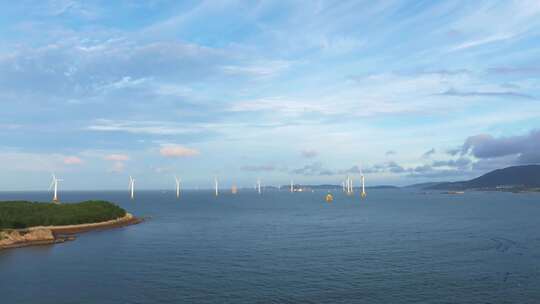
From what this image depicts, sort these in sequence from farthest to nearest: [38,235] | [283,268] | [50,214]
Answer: [50,214] < [38,235] < [283,268]

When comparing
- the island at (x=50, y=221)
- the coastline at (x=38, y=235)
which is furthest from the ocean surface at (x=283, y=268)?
the island at (x=50, y=221)

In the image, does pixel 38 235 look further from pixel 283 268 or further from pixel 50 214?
pixel 283 268

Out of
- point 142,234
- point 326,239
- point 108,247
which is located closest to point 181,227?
point 142,234

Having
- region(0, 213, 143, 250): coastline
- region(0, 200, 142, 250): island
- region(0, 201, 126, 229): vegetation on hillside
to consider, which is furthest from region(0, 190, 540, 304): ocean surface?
region(0, 201, 126, 229): vegetation on hillside

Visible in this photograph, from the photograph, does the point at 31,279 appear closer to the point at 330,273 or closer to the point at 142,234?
the point at 330,273

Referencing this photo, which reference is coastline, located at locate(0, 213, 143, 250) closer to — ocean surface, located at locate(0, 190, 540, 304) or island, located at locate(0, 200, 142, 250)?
island, located at locate(0, 200, 142, 250)

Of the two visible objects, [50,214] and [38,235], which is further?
[50,214]

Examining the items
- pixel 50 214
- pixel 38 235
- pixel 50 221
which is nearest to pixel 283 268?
pixel 38 235
